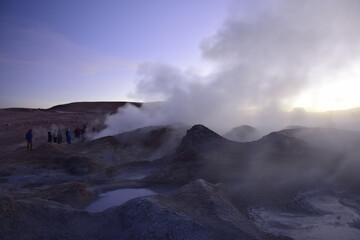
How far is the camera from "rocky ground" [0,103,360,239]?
13.6 feet

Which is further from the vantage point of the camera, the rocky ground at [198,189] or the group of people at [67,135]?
the group of people at [67,135]

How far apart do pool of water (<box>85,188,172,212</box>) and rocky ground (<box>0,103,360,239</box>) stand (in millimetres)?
191

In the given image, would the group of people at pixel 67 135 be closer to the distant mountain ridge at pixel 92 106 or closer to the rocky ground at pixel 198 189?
the rocky ground at pixel 198 189

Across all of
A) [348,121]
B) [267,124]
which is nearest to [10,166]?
[267,124]

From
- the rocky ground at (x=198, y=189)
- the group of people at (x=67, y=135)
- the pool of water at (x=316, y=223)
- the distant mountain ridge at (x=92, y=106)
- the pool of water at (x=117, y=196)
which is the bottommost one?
the pool of water at (x=316, y=223)

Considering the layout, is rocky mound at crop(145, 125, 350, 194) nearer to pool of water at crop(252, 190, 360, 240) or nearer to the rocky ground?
the rocky ground

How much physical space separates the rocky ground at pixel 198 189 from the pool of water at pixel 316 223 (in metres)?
0.02

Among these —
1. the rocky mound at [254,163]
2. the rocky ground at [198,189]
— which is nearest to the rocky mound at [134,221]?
the rocky ground at [198,189]

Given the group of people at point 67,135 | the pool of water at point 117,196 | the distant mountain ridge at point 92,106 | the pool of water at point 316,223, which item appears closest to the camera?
the pool of water at point 316,223

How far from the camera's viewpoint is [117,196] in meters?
6.68

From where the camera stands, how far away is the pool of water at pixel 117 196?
5.87 m

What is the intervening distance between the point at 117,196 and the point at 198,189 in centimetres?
232

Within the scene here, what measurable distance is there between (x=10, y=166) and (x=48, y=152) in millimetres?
1775

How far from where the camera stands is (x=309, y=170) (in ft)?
25.6
